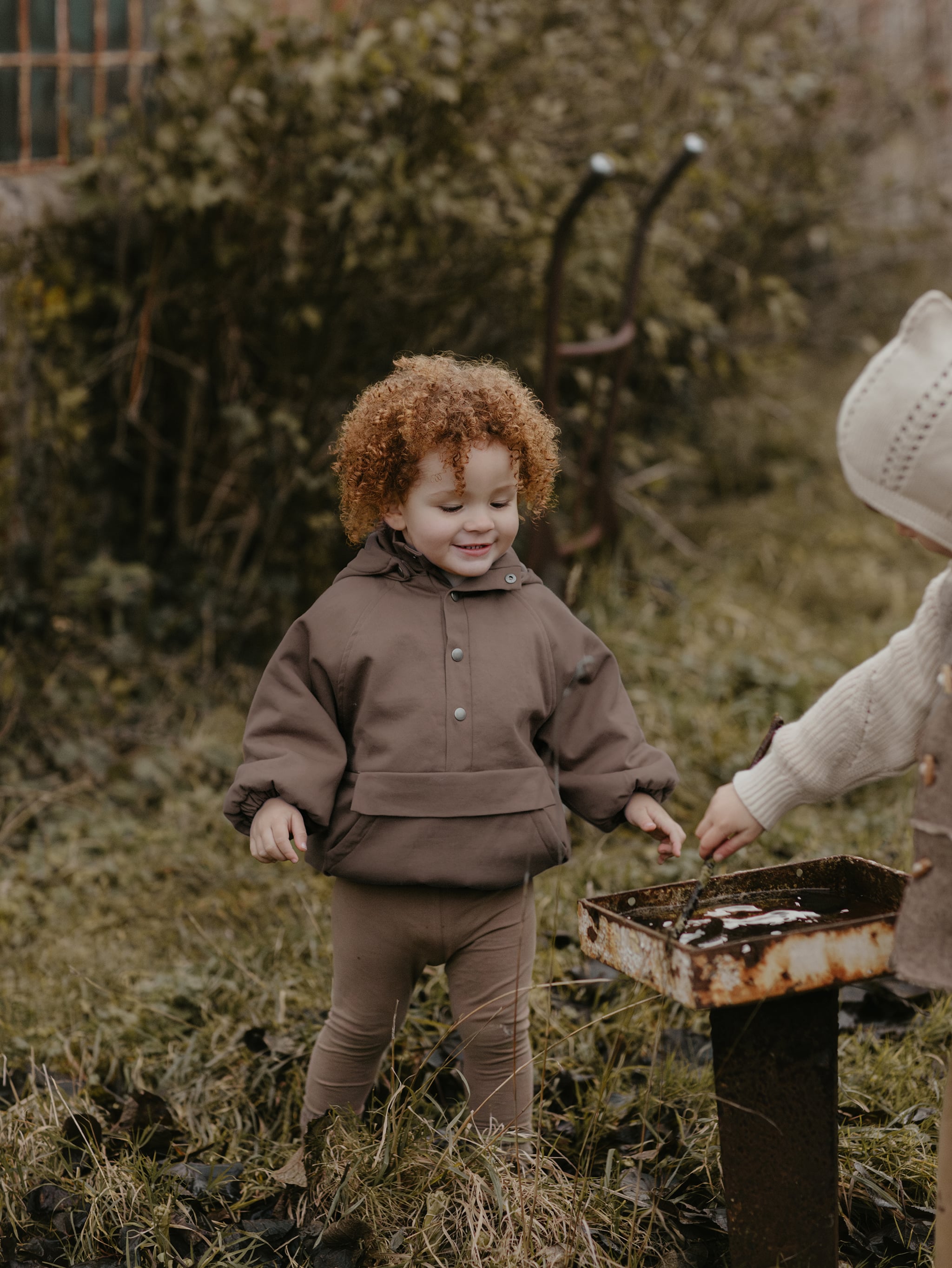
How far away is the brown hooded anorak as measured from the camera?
7.16ft

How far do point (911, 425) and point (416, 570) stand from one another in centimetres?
92

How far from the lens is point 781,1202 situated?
1.94 metres

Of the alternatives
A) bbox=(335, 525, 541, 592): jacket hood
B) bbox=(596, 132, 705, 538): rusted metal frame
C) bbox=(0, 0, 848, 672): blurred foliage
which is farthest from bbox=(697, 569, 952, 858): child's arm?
bbox=(0, 0, 848, 672): blurred foliage

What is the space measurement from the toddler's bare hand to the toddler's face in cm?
57

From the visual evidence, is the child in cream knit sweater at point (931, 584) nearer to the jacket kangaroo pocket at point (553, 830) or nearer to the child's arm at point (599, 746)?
the child's arm at point (599, 746)

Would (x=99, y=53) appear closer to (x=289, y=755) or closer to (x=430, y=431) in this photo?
(x=430, y=431)

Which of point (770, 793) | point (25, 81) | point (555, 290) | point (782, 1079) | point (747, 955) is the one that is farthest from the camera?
point (25, 81)

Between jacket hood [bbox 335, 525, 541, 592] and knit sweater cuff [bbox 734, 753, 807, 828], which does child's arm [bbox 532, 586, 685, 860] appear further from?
knit sweater cuff [bbox 734, 753, 807, 828]

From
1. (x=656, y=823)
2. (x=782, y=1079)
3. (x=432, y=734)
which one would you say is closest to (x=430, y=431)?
(x=432, y=734)

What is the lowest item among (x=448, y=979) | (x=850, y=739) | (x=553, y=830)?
(x=448, y=979)

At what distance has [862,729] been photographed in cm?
199

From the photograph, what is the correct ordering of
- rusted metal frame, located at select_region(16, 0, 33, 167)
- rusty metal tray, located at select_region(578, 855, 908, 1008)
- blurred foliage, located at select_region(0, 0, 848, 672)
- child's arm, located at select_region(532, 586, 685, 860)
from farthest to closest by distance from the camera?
rusted metal frame, located at select_region(16, 0, 33, 167) < blurred foliage, located at select_region(0, 0, 848, 672) < child's arm, located at select_region(532, 586, 685, 860) < rusty metal tray, located at select_region(578, 855, 908, 1008)

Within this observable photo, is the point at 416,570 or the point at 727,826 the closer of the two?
the point at 727,826

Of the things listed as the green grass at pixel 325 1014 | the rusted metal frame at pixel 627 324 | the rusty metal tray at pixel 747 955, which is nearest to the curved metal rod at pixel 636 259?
the rusted metal frame at pixel 627 324
